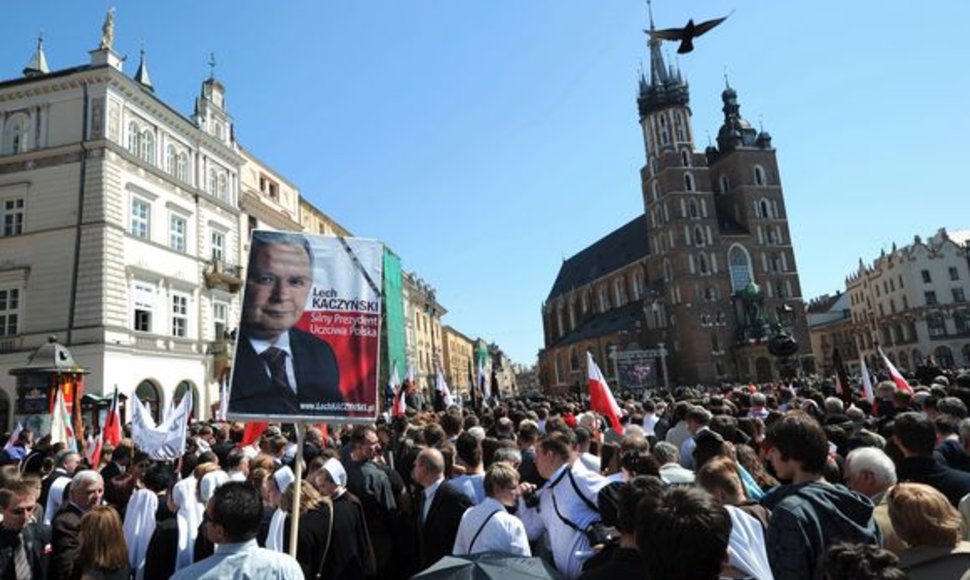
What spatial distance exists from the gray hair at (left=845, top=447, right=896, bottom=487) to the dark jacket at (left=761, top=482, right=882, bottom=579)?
0.78m

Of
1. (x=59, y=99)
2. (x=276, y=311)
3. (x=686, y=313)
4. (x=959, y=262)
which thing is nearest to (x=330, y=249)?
(x=276, y=311)

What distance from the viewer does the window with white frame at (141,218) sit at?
26141 mm

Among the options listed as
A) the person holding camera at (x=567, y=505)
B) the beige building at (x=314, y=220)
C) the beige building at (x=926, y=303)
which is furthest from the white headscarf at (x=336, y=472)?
the beige building at (x=926, y=303)

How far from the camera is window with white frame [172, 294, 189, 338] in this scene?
27906mm

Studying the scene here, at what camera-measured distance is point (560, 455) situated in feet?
14.2

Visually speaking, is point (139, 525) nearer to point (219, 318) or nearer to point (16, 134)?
point (219, 318)

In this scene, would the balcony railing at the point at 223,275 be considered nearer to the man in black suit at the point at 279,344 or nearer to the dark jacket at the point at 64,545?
the dark jacket at the point at 64,545

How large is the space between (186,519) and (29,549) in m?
1.14

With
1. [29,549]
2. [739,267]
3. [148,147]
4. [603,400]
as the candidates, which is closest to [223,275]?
[148,147]

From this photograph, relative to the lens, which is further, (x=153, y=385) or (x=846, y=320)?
(x=846, y=320)

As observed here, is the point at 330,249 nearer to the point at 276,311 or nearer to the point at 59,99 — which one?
the point at 276,311

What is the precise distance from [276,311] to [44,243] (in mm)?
26203

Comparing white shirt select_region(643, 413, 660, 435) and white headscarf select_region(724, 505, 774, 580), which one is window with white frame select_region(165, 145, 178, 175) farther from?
white headscarf select_region(724, 505, 774, 580)

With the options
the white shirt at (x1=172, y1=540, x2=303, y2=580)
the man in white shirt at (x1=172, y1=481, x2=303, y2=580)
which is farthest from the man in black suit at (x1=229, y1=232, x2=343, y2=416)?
the white shirt at (x1=172, y1=540, x2=303, y2=580)
